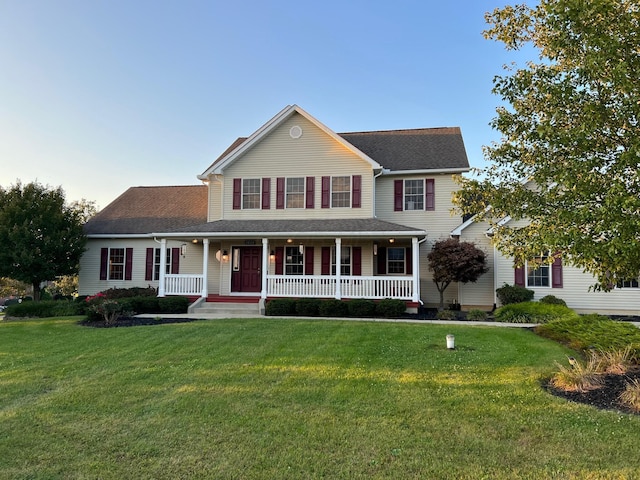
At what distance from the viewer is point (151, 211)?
21641 mm

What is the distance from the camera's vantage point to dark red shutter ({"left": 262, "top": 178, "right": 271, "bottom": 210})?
704 inches

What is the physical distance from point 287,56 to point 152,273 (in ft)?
40.4

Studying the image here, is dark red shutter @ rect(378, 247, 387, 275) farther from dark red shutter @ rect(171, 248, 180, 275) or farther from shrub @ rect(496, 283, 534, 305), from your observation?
dark red shutter @ rect(171, 248, 180, 275)

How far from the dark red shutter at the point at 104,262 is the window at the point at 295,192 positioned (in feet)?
33.8

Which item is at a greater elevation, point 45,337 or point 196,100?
point 196,100

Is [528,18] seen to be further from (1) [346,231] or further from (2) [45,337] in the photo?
(2) [45,337]

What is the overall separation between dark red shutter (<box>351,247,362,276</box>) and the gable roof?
26.8 feet

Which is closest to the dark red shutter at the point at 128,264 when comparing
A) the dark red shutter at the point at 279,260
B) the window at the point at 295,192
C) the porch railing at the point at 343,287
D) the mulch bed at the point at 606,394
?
the dark red shutter at the point at 279,260

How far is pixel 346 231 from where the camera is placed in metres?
15.1

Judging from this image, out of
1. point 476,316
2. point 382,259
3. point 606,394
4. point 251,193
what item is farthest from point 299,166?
point 606,394

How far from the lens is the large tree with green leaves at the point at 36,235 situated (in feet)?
59.2

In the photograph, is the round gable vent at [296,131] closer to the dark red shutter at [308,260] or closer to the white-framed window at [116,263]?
the dark red shutter at [308,260]

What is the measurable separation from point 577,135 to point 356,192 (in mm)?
12192

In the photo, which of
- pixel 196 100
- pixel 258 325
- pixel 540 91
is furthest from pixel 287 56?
pixel 540 91
